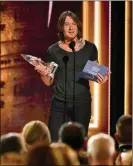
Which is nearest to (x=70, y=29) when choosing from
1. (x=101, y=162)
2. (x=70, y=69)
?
(x=70, y=69)

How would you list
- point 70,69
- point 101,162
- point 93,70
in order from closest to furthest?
point 101,162
point 93,70
point 70,69

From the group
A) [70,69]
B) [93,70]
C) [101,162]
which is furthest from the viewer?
[70,69]

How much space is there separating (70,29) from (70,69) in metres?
0.33

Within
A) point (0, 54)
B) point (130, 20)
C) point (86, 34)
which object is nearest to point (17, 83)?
point (0, 54)

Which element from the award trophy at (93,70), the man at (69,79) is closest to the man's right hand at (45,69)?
the man at (69,79)

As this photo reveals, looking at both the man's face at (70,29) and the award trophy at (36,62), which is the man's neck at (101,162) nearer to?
the award trophy at (36,62)

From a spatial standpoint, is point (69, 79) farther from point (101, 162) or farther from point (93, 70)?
point (101, 162)

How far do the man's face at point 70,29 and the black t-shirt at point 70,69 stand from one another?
120 mm

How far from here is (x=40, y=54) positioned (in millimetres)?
5691

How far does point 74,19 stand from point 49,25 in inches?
28.8

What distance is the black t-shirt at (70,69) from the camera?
4973 millimetres

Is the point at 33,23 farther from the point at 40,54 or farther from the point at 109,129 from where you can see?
the point at 109,129

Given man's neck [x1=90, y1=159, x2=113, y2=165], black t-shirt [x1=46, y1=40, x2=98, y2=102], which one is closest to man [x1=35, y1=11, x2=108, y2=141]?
black t-shirt [x1=46, y1=40, x2=98, y2=102]

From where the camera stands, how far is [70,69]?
16.4ft
